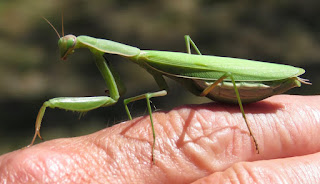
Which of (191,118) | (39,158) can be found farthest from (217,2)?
(39,158)

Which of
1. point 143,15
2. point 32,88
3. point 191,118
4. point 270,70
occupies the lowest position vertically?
point 32,88

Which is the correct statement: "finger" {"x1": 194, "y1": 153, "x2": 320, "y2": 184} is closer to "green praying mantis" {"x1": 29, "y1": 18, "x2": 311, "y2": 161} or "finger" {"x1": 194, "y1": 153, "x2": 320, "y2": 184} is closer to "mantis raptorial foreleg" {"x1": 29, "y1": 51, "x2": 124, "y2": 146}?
"green praying mantis" {"x1": 29, "y1": 18, "x2": 311, "y2": 161}

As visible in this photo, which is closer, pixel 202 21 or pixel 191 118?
pixel 191 118

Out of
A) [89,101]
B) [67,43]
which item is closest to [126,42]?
[67,43]

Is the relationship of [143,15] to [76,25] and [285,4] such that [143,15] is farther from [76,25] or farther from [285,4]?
[285,4]

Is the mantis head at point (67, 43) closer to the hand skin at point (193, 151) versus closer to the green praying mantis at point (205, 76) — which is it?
the green praying mantis at point (205, 76)

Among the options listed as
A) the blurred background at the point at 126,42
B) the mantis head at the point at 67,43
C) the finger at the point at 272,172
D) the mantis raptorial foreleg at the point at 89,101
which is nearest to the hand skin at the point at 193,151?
the finger at the point at 272,172

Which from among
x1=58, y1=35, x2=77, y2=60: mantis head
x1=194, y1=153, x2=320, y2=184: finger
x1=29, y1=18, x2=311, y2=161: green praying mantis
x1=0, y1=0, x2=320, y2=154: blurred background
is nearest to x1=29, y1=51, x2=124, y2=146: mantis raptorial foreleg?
x1=29, y1=18, x2=311, y2=161: green praying mantis
